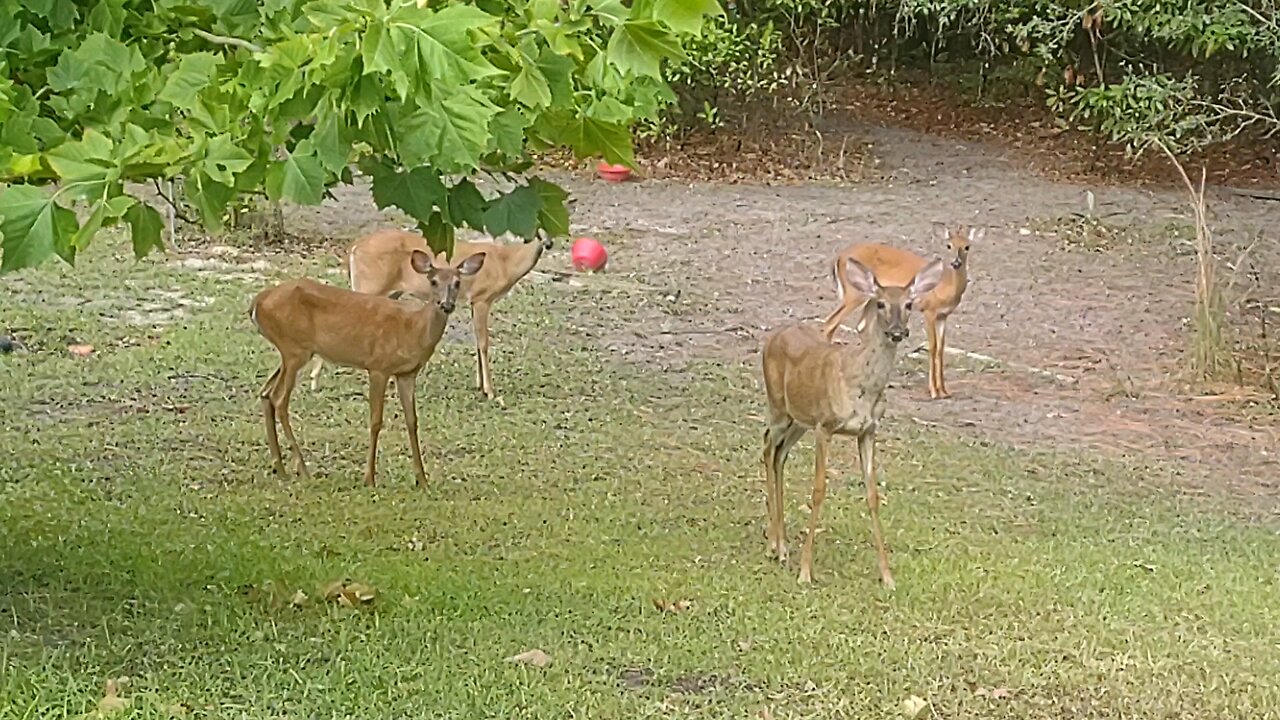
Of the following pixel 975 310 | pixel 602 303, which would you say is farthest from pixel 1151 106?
pixel 602 303

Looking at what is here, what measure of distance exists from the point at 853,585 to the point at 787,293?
6.91 m

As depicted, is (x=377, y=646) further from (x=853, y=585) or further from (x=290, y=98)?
(x=290, y=98)

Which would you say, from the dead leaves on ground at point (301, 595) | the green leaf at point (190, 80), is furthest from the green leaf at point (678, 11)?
the dead leaves on ground at point (301, 595)

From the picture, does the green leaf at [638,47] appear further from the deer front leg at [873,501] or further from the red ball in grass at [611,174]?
the red ball in grass at [611,174]

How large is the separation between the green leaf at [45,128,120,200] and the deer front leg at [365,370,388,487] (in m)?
4.10

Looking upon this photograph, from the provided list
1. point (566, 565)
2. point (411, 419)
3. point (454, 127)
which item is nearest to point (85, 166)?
point (454, 127)

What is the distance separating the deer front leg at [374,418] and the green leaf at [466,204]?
130 inches

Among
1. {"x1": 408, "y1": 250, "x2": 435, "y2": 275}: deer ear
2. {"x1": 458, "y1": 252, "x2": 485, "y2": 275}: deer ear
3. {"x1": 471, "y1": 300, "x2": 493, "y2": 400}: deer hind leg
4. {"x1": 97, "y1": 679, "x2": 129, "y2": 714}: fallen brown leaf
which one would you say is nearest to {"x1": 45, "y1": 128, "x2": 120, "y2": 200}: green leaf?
{"x1": 97, "y1": 679, "x2": 129, "y2": 714}: fallen brown leaf

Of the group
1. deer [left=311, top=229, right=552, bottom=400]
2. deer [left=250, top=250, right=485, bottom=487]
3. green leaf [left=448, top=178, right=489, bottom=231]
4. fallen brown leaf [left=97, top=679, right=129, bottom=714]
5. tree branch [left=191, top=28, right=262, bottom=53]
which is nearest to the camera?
tree branch [left=191, top=28, right=262, bottom=53]

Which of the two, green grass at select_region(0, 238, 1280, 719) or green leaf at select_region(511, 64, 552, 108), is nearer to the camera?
green leaf at select_region(511, 64, 552, 108)

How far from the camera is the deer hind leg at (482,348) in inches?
364

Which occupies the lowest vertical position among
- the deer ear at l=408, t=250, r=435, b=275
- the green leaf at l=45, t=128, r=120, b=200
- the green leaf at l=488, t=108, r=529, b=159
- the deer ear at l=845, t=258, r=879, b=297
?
the deer ear at l=408, t=250, r=435, b=275

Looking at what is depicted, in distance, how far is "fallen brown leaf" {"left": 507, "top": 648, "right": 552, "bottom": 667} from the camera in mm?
4945

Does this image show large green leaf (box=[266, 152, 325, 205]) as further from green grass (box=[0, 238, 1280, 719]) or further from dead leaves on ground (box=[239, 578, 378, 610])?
dead leaves on ground (box=[239, 578, 378, 610])
